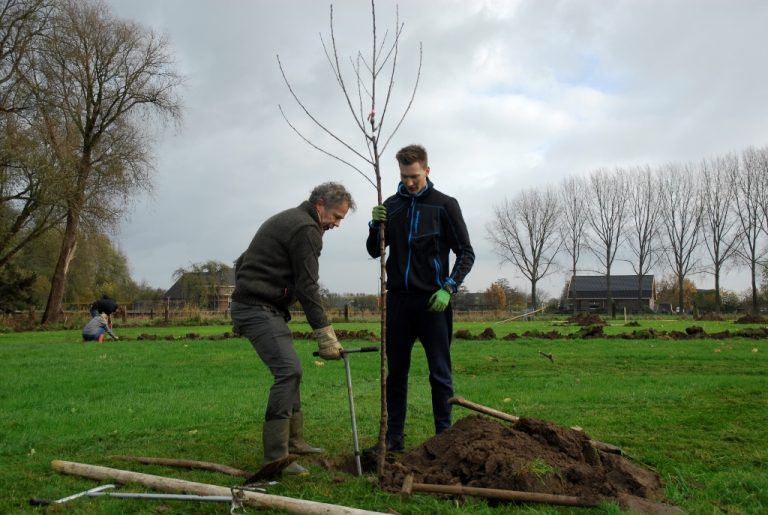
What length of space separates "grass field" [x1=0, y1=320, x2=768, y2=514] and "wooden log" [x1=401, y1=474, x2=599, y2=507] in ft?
0.18

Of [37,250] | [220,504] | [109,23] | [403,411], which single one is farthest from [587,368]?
[37,250]

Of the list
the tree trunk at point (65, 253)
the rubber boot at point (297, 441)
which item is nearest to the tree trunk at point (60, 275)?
the tree trunk at point (65, 253)

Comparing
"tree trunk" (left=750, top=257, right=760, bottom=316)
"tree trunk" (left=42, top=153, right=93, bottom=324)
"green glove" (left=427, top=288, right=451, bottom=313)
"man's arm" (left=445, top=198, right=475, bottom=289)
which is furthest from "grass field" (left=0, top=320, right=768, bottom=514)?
"tree trunk" (left=750, top=257, right=760, bottom=316)

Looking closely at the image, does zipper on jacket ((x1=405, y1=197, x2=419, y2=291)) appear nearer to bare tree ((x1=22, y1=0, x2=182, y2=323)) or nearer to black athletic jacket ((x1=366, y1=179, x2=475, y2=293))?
black athletic jacket ((x1=366, y1=179, x2=475, y2=293))

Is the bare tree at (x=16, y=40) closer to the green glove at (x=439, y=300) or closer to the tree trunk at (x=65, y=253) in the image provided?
the tree trunk at (x=65, y=253)

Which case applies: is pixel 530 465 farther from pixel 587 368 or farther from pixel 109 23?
pixel 109 23

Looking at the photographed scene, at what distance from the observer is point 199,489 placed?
3891 millimetres

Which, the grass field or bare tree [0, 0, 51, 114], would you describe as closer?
the grass field

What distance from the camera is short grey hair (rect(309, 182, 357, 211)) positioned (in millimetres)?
4758

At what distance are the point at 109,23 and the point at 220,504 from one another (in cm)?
3837

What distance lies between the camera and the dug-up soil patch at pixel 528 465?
3.81m

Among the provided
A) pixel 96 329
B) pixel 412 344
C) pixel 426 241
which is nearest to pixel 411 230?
pixel 426 241

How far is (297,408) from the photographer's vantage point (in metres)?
5.11

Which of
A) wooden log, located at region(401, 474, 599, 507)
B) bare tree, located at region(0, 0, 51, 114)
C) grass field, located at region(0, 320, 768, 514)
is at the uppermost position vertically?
bare tree, located at region(0, 0, 51, 114)
